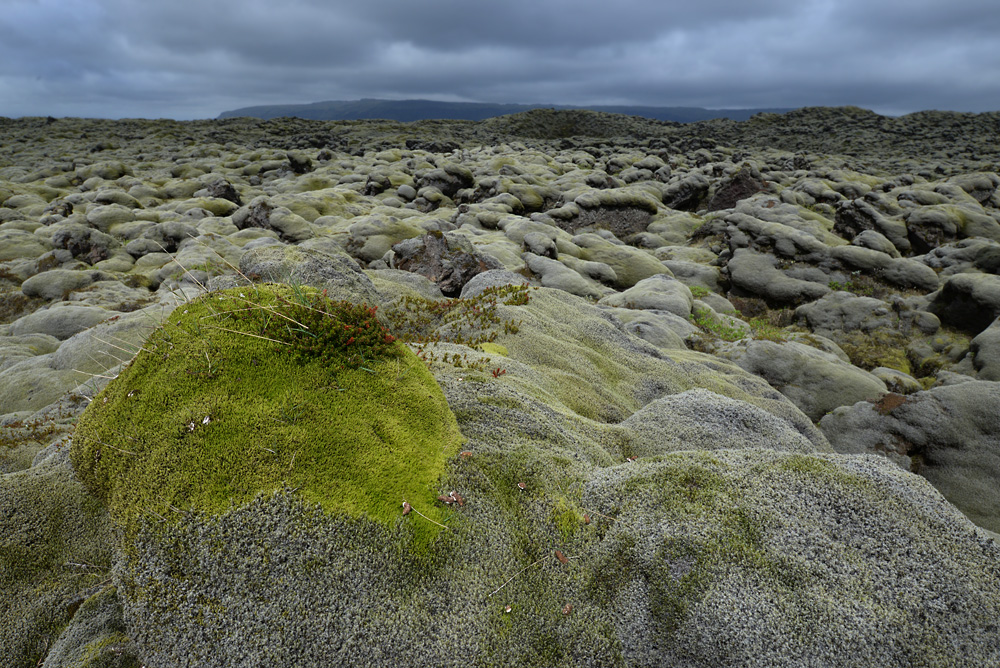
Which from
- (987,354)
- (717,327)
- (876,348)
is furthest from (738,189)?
(987,354)

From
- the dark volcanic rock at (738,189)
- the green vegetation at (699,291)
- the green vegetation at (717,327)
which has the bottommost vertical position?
the green vegetation at (699,291)

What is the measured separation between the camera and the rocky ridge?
209 inches

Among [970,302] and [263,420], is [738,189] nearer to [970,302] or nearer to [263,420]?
[970,302]

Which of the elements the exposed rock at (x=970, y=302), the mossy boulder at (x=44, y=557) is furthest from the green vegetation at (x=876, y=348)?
the mossy boulder at (x=44, y=557)

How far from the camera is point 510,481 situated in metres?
6.91

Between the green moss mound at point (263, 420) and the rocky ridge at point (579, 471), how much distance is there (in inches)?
7.5

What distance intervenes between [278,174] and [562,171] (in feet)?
121

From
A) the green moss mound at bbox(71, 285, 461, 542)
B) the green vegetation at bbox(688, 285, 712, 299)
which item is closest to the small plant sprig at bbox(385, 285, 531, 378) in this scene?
the green moss mound at bbox(71, 285, 461, 542)

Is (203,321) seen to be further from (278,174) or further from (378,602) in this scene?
(278,174)

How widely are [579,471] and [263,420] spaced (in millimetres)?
4200

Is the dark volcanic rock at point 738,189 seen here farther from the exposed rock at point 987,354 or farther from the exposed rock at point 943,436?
the exposed rock at point 943,436

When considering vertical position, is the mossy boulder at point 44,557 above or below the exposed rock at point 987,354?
above

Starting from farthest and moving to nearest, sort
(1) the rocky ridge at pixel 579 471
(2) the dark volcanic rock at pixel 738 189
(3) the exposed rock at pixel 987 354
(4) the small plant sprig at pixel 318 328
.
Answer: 1. (2) the dark volcanic rock at pixel 738 189
2. (3) the exposed rock at pixel 987 354
3. (4) the small plant sprig at pixel 318 328
4. (1) the rocky ridge at pixel 579 471

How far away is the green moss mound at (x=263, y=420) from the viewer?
567 cm
